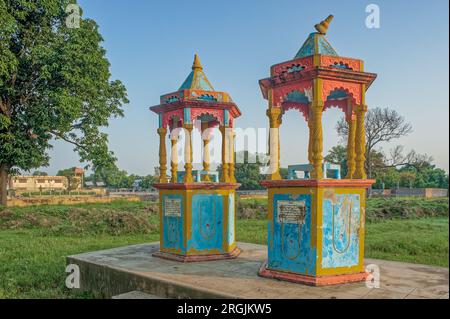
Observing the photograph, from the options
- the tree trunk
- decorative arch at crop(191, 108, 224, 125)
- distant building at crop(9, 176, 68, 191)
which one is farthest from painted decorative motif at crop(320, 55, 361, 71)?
distant building at crop(9, 176, 68, 191)

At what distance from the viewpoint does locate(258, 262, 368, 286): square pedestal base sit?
538cm

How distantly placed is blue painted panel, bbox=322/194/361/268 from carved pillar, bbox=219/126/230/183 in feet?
9.98

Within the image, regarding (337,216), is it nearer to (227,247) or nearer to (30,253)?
(227,247)

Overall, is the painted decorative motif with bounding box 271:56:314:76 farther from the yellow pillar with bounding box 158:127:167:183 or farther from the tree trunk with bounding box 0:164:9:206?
the tree trunk with bounding box 0:164:9:206

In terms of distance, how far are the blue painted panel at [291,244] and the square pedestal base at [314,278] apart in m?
0.08

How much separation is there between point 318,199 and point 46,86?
15.6 metres

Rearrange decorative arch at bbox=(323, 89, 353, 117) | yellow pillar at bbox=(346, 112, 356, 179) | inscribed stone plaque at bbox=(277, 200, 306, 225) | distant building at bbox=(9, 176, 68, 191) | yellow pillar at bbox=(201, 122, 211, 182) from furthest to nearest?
distant building at bbox=(9, 176, 68, 191)
yellow pillar at bbox=(201, 122, 211, 182)
decorative arch at bbox=(323, 89, 353, 117)
yellow pillar at bbox=(346, 112, 356, 179)
inscribed stone plaque at bbox=(277, 200, 306, 225)

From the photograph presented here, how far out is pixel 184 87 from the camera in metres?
8.29

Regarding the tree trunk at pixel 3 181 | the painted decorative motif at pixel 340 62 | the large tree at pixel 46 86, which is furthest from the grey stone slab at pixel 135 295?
the tree trunk at pixel 3 181

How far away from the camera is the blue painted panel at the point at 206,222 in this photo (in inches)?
295

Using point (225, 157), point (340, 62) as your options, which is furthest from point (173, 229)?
point (340, 62)

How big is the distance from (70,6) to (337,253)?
1818 cm

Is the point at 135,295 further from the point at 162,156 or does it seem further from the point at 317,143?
the point at 317,143
